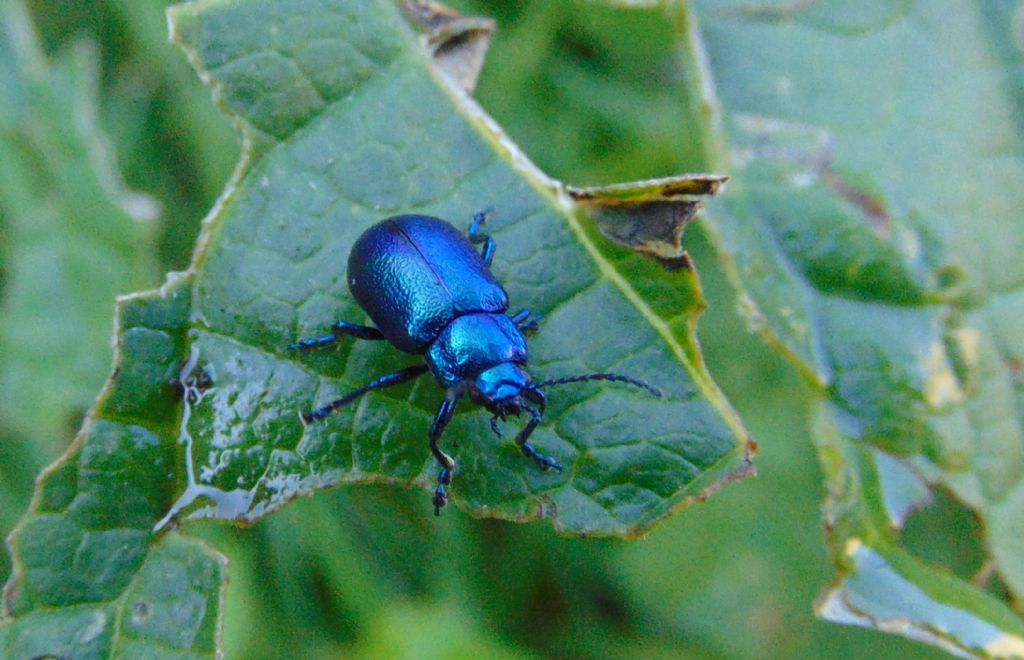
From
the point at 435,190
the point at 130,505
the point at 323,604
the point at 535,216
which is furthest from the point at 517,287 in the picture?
the point at 323,604

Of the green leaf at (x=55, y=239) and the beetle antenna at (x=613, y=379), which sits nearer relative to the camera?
the beetle antenna at (x=613, y=379)

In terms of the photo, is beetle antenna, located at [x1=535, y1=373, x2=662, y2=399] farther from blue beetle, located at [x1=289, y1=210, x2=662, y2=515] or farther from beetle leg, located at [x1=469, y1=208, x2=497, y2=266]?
beetle leg, located at [x1=469, y1=208, x2=497, y2=266]

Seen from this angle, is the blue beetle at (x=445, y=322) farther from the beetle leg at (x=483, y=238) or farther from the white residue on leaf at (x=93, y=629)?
the white residue on leaf at (x=93, y=629)

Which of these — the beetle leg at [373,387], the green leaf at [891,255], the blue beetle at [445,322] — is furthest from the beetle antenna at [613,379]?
the green leaf at [891,255]

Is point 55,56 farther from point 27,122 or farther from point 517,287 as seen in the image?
point 517,287

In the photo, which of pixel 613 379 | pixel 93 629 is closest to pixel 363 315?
pixel 613 379

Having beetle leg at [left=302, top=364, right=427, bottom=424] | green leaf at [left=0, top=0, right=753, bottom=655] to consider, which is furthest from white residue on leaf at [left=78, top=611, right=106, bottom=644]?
beetle leg at [left=302, top=364, right=427, bottom=424]
